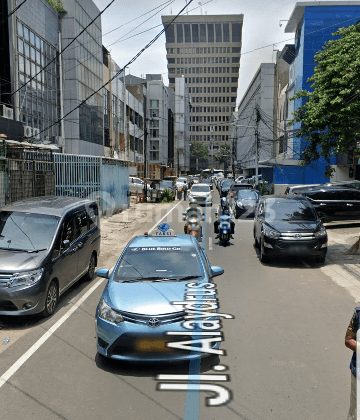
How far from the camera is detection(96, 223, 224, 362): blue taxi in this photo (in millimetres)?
5020

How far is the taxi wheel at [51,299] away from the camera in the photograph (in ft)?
23.5

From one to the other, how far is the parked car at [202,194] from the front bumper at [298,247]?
18.9 m

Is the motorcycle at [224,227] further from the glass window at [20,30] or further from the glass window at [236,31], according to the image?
the glass window at [236,31]

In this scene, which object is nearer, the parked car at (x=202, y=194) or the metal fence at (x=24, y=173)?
the metal fence at (x=24, y=173)

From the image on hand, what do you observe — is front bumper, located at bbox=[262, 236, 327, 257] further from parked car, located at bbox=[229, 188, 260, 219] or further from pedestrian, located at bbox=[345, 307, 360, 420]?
parked car, located at bbox=[229, 188, 260, 219]

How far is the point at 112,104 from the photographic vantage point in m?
46.2

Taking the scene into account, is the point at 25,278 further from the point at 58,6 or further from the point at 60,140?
the point at 58,6

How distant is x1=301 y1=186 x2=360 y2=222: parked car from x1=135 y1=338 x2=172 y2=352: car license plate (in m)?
15.7

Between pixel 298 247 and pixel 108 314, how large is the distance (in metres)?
7.14

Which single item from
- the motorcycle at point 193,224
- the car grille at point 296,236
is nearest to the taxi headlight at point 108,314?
the car grille at point 296,236

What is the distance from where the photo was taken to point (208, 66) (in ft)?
490

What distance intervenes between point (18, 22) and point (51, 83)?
5841 mm

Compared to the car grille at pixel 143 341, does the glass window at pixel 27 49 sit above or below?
above

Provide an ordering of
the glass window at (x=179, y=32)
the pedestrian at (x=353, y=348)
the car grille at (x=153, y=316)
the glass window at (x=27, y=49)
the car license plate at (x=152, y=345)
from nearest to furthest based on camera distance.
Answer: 1. the pedestrian at (x=353, y=348)
2. the car license plate at (x=152, y=345)
3. the car grille at (x=153, y=316)
4. the glass window at (x=27, y=49)
5. the glass window at (x=179, y=32)
